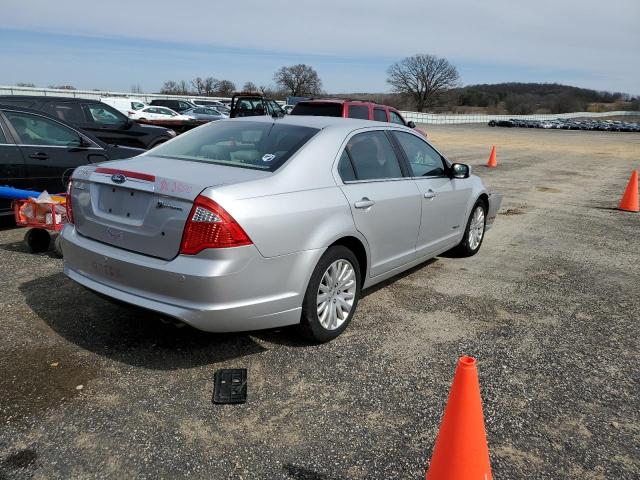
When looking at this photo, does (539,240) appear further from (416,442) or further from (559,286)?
(416,442)

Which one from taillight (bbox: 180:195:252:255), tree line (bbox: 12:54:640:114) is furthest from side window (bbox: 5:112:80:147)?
tree line (bbox: 12:54:640:114)

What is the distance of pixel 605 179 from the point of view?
1530 centimetres

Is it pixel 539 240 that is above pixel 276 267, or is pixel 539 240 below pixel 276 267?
below

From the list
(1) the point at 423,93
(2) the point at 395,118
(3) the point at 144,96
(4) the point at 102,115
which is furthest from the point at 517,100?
(4) the point at 102,115

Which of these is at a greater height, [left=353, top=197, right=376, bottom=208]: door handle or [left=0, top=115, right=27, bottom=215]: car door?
[left=353, top=197, right=376, bottom=208]: door handle

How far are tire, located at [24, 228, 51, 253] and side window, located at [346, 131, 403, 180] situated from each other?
3749 mm

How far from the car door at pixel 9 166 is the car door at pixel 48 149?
55 millimetres

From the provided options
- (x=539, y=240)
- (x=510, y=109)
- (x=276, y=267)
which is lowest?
(x=510, y=109)

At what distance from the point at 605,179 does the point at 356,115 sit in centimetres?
854

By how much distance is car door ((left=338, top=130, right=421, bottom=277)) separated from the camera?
402cm

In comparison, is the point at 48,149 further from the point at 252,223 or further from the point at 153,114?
the point at 153,114

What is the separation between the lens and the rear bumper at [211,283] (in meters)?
3.10

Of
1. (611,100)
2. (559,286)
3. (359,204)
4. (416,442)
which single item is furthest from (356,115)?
(611,100)

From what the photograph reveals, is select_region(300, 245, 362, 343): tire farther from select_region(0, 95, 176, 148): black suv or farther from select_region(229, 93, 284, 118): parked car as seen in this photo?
select_region(229, 93, 284, 118): parked car
